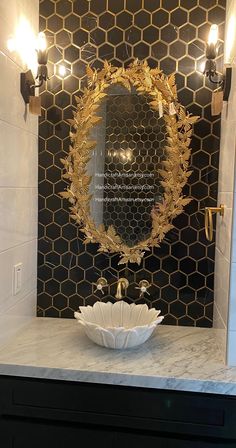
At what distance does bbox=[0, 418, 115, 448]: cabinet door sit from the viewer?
1309 mm

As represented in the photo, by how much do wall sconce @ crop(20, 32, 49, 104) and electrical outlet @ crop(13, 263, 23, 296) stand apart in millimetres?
657

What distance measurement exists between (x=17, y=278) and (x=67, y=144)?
2.01 feet

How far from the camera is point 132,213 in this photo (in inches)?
68.9

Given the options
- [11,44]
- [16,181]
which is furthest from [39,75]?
[16,181]

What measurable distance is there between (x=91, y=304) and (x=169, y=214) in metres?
0.53

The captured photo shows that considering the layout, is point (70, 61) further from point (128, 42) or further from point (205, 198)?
point (205, 198)

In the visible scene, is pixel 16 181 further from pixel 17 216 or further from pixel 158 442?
pixel 158 442

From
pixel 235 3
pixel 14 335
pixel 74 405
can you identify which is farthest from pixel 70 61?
pixel 74 405

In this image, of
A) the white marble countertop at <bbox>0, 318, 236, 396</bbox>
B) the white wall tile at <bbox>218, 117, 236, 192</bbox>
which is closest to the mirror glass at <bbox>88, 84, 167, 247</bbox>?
the white wall tile at <bbox>218, 117, 236, 192</bbox>

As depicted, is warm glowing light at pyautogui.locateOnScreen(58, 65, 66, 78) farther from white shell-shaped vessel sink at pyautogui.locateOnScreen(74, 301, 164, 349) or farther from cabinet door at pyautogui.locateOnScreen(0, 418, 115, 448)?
cabinet door at pyautogui.locateOnScreen(0, 418, 115, 448)

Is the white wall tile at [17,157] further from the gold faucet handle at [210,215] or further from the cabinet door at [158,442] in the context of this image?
the cabinet door at [158,442]

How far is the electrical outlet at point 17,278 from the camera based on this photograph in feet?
5.16

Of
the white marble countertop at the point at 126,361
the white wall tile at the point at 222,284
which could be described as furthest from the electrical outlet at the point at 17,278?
the white wall tile at the point at 222,284

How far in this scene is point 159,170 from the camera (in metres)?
1.71
